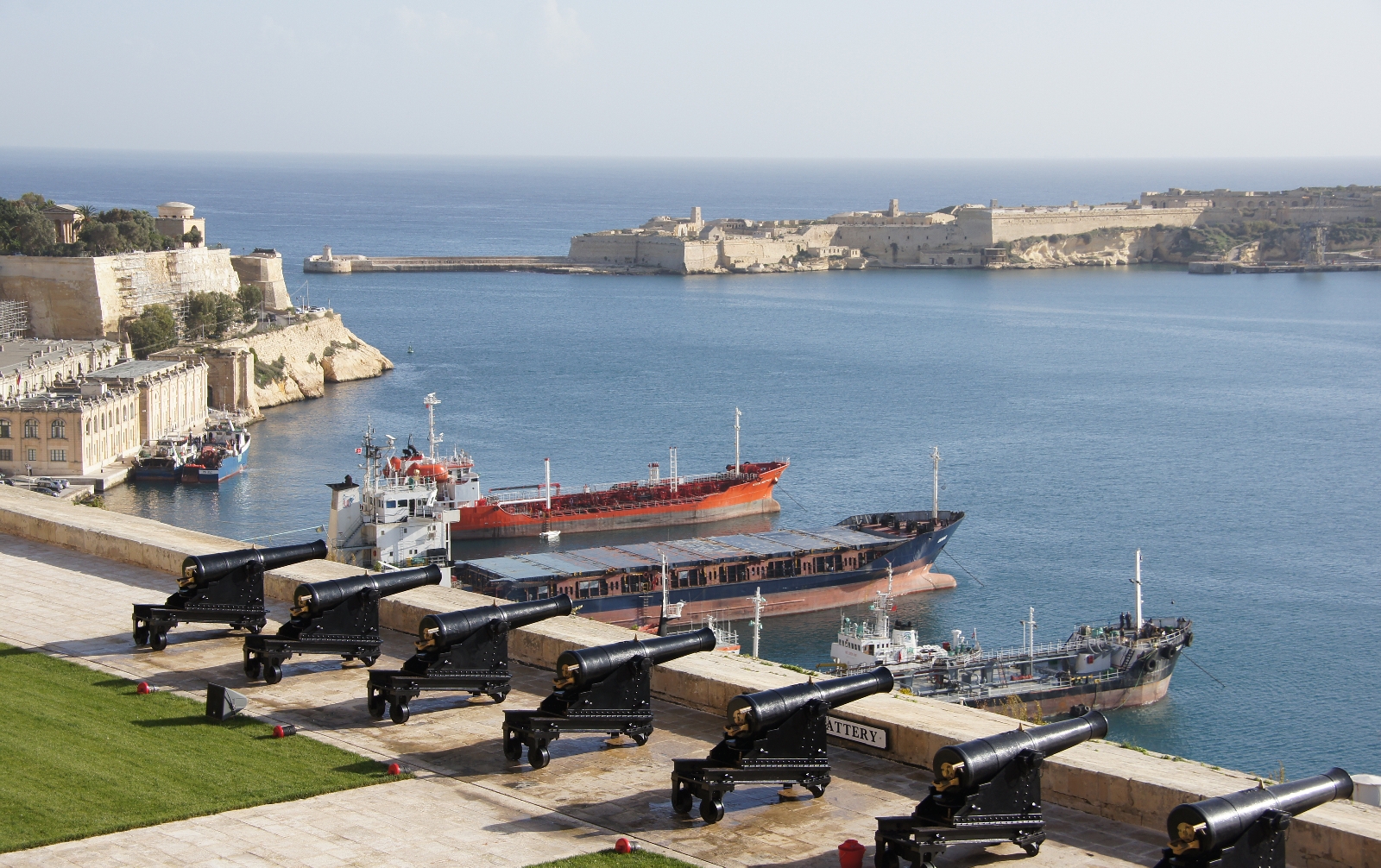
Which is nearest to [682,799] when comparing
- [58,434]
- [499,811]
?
[499,811]

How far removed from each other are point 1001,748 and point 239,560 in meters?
4.75

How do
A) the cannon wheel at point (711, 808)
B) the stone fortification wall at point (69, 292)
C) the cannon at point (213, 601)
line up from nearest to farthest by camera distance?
1. the cannon wheel at point (711, 808)
2. the cannon at point (213, 601)
3. the stone fortification wall at point (69, 292)

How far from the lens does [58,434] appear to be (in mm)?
37844

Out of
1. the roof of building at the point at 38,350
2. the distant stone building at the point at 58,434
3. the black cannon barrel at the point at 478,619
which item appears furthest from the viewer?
the roof of building at the point at 38,350

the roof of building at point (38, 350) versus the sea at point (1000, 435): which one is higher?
the roof of building at point (38, 350)

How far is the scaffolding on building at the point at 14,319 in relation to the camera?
48.9 meters

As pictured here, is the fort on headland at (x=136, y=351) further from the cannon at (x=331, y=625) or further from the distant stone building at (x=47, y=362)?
the cannon at (x=331, y=625)

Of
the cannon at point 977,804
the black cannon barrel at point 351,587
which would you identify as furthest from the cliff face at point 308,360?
the cannon at point 977,804

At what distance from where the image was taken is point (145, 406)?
137ft

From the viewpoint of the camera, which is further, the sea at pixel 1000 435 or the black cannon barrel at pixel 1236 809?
the sea at pixel 1000 435

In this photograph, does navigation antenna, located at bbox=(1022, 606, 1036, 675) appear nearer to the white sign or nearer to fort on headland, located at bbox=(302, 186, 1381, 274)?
the white sign

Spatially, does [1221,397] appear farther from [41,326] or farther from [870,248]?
[870,248]

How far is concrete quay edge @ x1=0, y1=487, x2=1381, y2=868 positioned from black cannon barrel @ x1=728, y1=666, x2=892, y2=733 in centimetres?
32

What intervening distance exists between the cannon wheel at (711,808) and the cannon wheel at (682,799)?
0.06 metres
